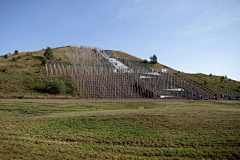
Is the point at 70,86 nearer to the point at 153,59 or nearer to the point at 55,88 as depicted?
the point at 55,88

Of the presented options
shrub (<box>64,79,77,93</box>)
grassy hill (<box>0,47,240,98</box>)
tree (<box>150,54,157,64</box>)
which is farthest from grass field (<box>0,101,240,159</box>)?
tree (<box>150,54,157,64</box>)

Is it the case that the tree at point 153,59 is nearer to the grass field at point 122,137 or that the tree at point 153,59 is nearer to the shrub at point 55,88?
the shrub at point 55,88

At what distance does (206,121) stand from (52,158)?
10.2m

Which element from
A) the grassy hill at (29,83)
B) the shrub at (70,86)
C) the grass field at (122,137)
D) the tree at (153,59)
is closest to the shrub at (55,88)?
the grassy hill at (29,83)

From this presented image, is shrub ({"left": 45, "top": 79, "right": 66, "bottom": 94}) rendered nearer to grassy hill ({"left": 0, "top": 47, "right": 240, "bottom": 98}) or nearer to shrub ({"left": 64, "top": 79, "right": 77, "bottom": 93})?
grassy hill ({"left": 0, "top": 47, "right": 240, "bottom": 98})

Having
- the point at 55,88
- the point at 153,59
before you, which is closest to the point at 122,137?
the point at 55,88

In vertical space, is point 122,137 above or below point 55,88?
below

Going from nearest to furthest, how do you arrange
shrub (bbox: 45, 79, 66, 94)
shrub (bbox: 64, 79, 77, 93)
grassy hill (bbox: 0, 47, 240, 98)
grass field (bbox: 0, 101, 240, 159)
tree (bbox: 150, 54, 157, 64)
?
Answer: grass field (bbox: 0, 101, 240, 159), grassy hill (bbox: 0, 47, 240, 98), shrub (bbox: 45, 79, 66, 94), shrub (bbox: 64, 79, 77, 93), tree (bbox: 150, 54, 157, 64)

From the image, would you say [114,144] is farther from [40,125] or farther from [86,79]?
[86,79]

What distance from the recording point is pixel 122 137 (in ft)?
31.6

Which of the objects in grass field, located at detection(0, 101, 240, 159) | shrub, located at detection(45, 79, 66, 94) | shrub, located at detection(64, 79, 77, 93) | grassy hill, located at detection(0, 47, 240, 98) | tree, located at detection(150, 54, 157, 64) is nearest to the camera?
grass field, located at detection(0, 101, 240, 159)

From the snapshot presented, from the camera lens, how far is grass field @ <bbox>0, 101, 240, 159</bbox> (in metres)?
7.69

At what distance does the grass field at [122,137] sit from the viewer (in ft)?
25.2

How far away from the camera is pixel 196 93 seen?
33531 mm
